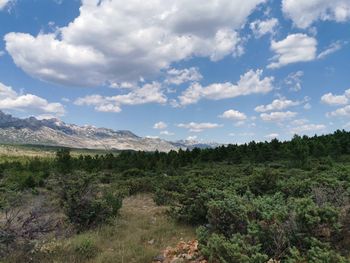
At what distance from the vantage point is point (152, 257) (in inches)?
299

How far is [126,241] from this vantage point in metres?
9.33

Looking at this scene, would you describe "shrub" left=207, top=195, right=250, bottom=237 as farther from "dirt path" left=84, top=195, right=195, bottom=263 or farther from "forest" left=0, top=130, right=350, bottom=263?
"dirt path" left=84, top=195, right=195, bottom=263

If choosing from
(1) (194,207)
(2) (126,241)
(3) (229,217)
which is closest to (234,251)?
(3) (229,217)

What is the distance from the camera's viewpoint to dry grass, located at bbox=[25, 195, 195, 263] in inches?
307

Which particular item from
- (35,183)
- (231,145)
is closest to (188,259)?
(35,183)

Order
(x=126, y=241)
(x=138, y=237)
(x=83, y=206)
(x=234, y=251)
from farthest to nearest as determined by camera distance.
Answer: (x=83, y=206)
(x=138, y=237)
(x=126, y=241)
(x=234, y=251)

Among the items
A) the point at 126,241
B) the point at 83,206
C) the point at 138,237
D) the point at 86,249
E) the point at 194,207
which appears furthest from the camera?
the point at 83,206

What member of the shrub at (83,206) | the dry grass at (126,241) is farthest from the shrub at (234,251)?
the shrub at (83,206)

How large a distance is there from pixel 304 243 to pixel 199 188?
6282 millimetres

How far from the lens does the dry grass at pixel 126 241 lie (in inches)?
307

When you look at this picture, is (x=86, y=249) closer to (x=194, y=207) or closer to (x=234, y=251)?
(x=194, y=207)

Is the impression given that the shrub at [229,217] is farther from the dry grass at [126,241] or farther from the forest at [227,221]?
the dry grass at [126,241]

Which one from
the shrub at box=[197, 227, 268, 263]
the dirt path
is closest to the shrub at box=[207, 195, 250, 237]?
the shrub at box=[197, 227, 268, 263]

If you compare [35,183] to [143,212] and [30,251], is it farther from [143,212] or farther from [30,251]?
[30,251]
